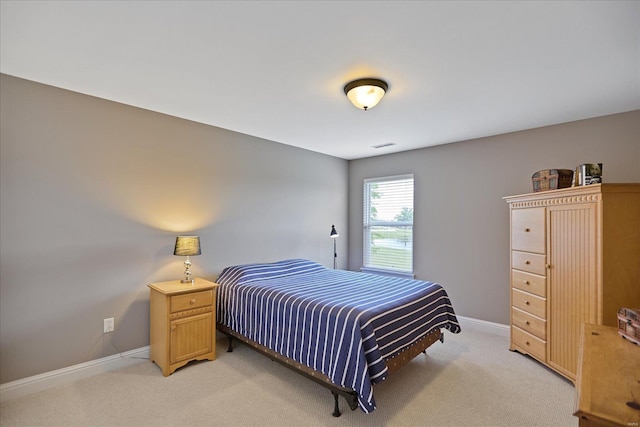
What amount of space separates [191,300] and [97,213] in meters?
1.15

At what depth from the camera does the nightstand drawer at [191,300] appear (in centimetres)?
271

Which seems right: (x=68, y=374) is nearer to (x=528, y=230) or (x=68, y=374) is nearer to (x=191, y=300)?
(x=191, y=300)

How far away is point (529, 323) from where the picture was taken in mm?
2996

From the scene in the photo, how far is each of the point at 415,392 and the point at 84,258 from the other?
3033 mm

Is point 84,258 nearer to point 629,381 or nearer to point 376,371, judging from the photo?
point 376,371

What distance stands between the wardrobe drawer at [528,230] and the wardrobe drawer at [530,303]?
45 cm

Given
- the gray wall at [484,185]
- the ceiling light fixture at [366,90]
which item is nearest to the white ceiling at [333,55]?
the ceiling light fixture at [366,90]

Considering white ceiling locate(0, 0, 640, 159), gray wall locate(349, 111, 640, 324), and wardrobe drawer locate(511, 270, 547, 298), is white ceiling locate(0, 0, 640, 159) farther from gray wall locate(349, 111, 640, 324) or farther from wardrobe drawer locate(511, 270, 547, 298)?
wardrobe drawer locate(511, 270, 547, 298)

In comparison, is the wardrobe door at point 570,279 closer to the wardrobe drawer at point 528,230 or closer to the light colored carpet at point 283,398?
the wardrobe drawer at point 528,230

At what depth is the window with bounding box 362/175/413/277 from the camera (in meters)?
4.67

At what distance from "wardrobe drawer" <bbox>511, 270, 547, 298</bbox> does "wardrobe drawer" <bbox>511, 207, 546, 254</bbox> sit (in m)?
0.25

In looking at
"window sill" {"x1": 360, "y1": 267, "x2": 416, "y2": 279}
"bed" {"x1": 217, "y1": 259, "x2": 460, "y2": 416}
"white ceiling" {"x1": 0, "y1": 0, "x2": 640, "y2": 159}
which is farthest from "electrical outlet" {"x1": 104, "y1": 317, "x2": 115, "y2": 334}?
"window sill" {"x1": 360, "y1": 267, "x2": 416, "y2": 279}

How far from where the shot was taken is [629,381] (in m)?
1.12

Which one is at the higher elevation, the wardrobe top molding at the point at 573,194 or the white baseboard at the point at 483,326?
the wardrobe top molding at the point at 573,194
